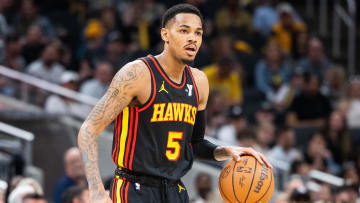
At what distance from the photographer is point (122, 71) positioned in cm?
461

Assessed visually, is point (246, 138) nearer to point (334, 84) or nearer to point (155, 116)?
point (334, 84)

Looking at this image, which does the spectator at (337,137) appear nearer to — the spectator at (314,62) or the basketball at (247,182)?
the spectator at (314,62)

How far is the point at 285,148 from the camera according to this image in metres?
11.4

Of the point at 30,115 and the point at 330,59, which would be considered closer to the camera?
the point at 30,115

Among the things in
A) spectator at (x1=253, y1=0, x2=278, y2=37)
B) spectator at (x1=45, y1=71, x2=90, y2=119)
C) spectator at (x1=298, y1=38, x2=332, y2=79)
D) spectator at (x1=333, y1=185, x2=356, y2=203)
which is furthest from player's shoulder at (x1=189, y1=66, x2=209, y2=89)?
spectator at (x1=253, y1=0, x2=278, y2=37)

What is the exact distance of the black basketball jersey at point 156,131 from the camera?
184 inches

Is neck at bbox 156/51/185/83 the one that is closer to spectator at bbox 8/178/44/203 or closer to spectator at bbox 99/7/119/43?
spectator at bbox 8/178/44/203

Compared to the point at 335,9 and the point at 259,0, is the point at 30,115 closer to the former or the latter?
the point at 259,0

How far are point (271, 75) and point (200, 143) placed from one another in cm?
824

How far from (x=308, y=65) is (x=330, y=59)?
1.11 meters

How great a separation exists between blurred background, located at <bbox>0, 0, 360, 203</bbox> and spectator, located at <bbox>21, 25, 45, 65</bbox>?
0.7 inches

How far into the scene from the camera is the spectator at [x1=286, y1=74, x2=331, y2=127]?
12.7 metres

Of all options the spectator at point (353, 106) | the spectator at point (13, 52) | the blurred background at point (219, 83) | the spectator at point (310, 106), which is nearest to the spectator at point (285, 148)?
the blurred background at point (219, 83)

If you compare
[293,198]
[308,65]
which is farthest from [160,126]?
[308,65]
